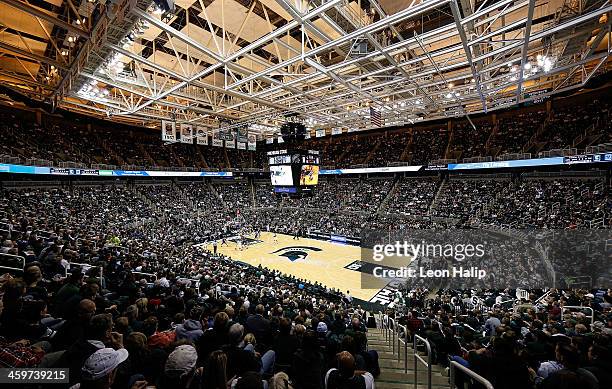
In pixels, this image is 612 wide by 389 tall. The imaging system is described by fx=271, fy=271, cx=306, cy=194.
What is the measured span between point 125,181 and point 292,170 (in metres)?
20.9

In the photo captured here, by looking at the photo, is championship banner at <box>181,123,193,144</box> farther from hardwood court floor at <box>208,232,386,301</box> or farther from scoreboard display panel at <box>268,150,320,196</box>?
hardwood court floor at <box>208,232,386,301</box>

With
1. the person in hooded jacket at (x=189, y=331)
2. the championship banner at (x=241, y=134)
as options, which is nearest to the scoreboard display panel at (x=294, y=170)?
the championship banner at (x=241, y=134)

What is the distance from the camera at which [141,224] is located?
911 inches

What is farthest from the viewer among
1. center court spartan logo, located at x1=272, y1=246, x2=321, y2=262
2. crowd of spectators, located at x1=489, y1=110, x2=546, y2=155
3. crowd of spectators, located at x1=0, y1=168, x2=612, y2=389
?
crowd of spectators, located at x1=489, y1=110, x2=546, y2=155

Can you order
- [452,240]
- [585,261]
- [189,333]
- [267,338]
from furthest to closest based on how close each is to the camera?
[452,240] → [585,261] → [267,338] → [189,333]

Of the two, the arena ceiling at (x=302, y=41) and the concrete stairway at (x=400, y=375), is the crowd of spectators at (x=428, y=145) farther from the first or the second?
the concrete stairway at (x=400, y=375)

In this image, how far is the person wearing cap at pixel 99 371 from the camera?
192 centimetres

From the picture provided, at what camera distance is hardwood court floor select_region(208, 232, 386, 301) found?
1582 cm

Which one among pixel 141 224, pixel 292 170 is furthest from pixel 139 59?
pixel 141 224

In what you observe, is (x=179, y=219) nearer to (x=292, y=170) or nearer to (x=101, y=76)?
(x=292, y=170)

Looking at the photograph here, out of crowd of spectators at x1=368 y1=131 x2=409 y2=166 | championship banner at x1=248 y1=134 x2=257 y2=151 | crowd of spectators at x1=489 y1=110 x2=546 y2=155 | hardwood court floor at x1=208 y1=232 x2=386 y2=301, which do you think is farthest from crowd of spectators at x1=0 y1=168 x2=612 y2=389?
championship banner at x1=248 y1=134 x2=257 y2=151

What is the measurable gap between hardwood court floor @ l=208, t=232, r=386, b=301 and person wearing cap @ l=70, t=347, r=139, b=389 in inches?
516

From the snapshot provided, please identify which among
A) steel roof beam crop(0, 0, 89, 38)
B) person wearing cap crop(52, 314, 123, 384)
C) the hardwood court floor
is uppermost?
steel roof beam crop(0, 0, 89, 38)

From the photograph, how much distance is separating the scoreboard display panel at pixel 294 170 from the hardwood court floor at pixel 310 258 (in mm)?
4954
